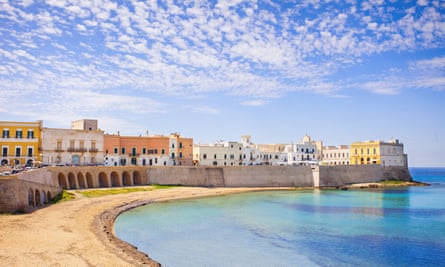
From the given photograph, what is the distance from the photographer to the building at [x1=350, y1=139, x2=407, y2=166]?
76.3m

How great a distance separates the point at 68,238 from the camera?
22.1 m

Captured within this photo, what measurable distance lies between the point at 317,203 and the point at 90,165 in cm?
2964

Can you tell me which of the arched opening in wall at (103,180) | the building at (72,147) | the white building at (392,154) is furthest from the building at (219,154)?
the white building at (392,154)

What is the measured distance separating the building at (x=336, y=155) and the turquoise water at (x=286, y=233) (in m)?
39.6

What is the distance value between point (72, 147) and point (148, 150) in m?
12.0

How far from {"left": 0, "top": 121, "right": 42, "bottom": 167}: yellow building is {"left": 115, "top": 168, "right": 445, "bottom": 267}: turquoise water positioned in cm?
1840

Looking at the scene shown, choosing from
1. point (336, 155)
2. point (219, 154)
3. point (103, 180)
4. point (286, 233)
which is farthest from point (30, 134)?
point (336, 155)

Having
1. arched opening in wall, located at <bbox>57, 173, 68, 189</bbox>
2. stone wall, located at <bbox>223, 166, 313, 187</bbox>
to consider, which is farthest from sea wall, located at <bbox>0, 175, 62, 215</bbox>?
stone wall, located at <bbox>223, 166, 313, 187</bbox>

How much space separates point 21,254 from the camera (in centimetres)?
1819

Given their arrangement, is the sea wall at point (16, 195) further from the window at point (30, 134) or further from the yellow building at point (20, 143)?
the window at point (30, 134)

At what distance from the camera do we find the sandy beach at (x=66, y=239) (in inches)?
707

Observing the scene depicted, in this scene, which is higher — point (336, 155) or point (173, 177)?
point (336, 155)

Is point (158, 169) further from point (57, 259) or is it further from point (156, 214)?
point (57, 259)

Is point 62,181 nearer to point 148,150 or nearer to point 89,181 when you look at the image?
point 89,181
